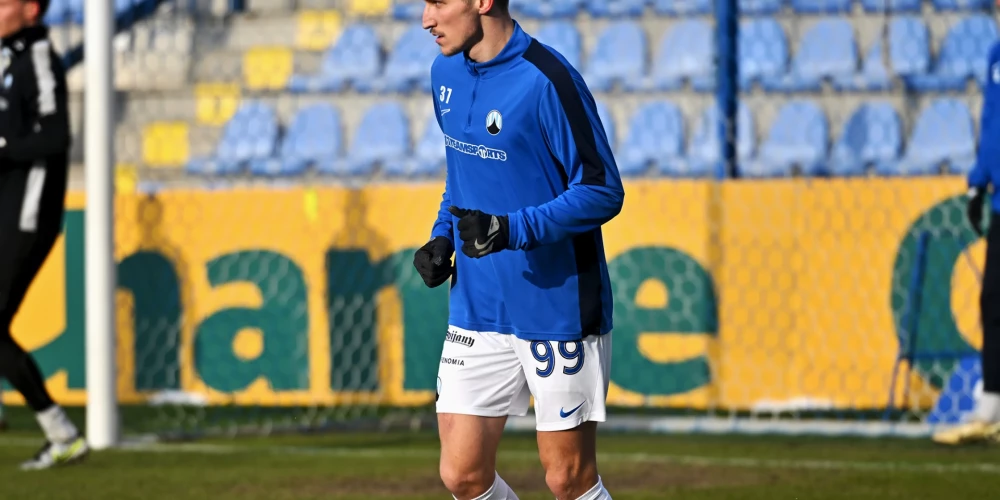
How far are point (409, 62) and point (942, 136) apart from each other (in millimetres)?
4440

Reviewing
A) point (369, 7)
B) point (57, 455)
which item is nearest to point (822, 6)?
point (369, 7)

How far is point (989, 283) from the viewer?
21.3ft

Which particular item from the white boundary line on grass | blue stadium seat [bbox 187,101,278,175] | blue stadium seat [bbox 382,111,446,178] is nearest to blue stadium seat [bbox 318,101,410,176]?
blue stadium seat [bbox 382,111,446,178]

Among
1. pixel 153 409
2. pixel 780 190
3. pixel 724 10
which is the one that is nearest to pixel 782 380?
pixel 780 190

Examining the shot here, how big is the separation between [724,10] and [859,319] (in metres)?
1.83

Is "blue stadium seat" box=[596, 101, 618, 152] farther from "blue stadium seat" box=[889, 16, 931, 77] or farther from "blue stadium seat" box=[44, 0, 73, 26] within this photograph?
"blue stadium seat" box=[44, 0, 73, 26]

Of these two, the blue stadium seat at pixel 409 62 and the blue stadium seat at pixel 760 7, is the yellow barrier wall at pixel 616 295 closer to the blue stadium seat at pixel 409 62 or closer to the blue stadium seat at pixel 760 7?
the blue stadium seat at pixel 409 62

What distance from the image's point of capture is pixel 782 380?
7883 mm

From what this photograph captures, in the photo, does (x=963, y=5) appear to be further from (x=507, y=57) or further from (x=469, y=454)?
(x=469, y=454)

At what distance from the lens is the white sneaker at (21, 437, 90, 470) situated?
6062 millimetres

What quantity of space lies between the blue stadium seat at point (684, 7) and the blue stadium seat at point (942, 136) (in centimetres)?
198

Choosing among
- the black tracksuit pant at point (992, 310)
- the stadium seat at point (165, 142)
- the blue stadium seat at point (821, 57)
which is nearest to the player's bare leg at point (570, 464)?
the black tracksuit pant at point (992, 310)

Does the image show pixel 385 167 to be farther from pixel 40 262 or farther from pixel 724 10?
pixel 40 262

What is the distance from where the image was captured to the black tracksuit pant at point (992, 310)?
6.46 meters
